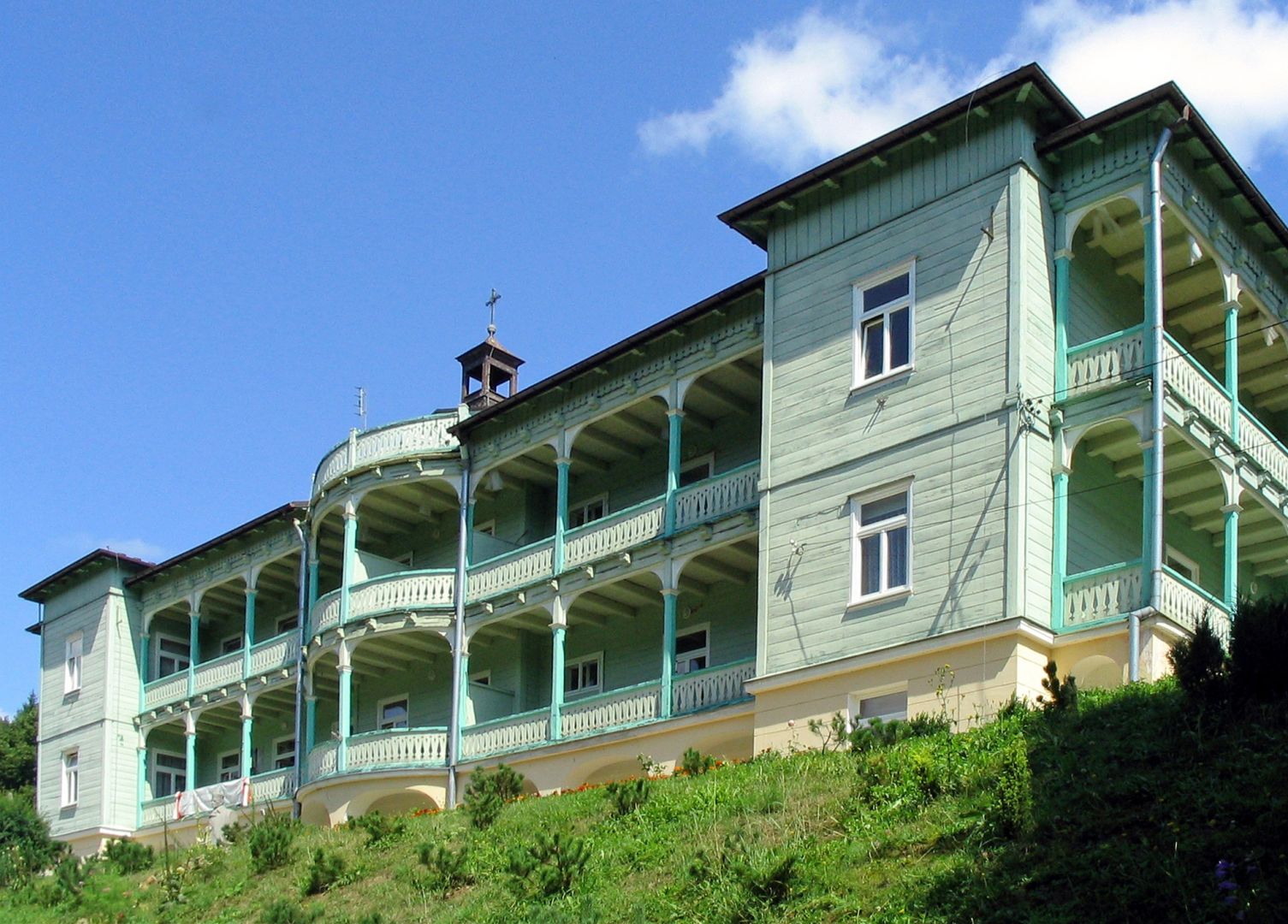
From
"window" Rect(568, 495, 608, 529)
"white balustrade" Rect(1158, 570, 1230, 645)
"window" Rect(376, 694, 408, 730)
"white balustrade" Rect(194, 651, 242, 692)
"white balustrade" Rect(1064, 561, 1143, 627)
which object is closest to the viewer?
"white balustrade" Rect(1158, 570, 1230, 645)

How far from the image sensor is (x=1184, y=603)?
25594 millimetres

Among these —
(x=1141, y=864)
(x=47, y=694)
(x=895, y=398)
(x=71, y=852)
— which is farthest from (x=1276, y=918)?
(x=47, y=694)

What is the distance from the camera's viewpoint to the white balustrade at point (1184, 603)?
2512 cm

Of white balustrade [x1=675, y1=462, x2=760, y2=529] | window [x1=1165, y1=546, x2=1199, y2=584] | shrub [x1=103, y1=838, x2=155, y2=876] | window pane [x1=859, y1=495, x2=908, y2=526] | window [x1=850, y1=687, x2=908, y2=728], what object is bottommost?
shrub [x1=103, y1=838, x2=155, y2=876]

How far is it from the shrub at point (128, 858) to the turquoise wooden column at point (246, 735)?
7.40m

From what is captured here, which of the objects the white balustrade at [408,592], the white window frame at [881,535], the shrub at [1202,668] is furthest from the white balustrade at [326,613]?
the shrub at [1202,668]

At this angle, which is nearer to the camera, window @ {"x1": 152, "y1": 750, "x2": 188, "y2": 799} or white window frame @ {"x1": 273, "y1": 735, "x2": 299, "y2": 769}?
white window frame @ {"x1": 273, "y1": 735, "x2": 299, "y2": 769}

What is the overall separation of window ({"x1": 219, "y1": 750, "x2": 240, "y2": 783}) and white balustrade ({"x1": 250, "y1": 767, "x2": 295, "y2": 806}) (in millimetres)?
5480

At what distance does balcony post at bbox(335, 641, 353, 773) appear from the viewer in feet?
121

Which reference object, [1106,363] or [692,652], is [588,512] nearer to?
[692,652]

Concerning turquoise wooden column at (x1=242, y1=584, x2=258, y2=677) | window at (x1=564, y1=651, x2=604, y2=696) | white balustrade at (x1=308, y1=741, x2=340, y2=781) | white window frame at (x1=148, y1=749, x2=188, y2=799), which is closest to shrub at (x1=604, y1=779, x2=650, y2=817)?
window at (x1=564, y1=651, x2=604, y2=696)

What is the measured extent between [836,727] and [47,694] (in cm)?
3051

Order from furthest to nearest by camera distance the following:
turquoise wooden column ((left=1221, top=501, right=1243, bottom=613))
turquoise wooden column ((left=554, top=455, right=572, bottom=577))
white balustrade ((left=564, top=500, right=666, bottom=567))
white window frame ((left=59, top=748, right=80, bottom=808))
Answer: white window frame ((left=59, top=748, right=80, bottom=808))
turquoise wooden column ((left=554, top=455, right=572, bottom=577))
white balustrade ((left=564, top=500, right=666, bottom=567))
turquoise wooden column ((left=1221, top=501, right=1243, bottom=613))

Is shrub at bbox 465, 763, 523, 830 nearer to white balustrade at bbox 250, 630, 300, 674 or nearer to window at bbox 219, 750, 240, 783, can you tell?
white balustrade at bbox 250, 630, 300, 674
